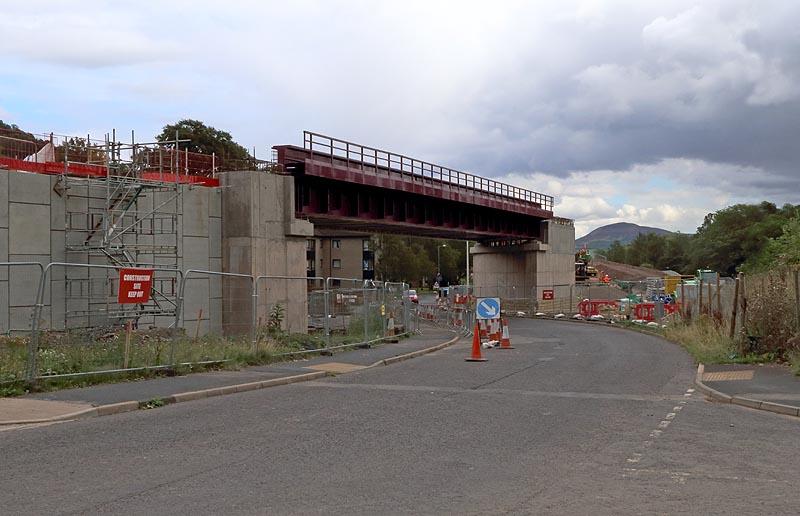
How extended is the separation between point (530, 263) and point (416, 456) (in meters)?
61.5

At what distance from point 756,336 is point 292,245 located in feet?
71.7

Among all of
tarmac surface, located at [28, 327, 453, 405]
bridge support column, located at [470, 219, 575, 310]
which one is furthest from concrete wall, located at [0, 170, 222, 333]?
bridge support column, located at [470, 219, 575, 310]

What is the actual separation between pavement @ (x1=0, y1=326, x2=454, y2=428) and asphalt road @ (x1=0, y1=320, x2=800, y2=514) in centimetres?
44

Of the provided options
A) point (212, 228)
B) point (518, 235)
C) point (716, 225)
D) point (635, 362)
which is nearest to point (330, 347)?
point (635, 362)

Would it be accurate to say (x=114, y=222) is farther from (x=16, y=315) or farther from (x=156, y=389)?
(x=156, y=389)

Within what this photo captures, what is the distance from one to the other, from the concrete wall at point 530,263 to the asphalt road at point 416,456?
172ft

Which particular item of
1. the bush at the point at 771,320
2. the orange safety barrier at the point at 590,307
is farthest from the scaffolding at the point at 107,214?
the orange safety barrier at the point at 590,307

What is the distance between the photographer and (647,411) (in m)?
13.1

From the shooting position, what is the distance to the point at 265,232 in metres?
35.9

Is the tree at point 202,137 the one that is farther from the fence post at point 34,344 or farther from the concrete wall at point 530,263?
the fence post at point 34,344

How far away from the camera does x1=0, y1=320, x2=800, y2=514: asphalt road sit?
720cm

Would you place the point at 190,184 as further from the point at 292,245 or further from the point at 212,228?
the point at 292,245

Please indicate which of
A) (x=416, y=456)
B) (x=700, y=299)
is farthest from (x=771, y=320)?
(x=416, y=456)

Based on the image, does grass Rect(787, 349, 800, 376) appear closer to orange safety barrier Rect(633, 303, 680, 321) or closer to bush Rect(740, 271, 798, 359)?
bush Rect(740, 271, 798, 359)
